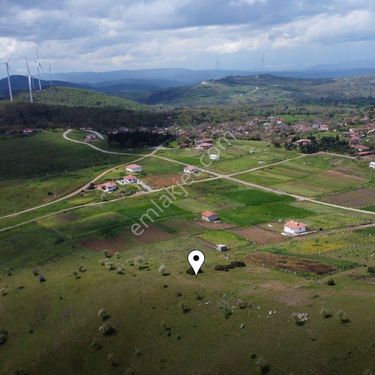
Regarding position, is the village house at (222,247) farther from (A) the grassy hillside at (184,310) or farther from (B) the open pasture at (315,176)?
(B) the open pasture at (315,176)

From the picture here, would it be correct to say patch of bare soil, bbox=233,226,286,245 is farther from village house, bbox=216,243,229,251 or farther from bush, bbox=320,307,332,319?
bush, bbox=320,307,332,319

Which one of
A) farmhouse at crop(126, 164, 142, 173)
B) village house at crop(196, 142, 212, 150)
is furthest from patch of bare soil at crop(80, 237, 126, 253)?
village house at crop(196, 142, 212, 150)

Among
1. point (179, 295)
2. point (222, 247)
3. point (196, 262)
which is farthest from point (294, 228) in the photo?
point (179, 295)

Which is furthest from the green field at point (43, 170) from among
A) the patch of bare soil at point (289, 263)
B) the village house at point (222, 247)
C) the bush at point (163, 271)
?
the patch of bare soil at point (289, 263)

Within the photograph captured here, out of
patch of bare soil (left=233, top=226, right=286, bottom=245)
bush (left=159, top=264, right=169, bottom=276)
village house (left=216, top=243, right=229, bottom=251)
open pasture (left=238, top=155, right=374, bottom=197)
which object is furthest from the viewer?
open pasture (left=238, top=155, right=374, bottom=197)

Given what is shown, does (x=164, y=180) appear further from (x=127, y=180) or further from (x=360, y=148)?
(x=360, y=148)

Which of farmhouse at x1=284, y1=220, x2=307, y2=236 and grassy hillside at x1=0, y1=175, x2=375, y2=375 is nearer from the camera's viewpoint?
grassy hillside at x1=0, y1=175, x2=375, y2=375
